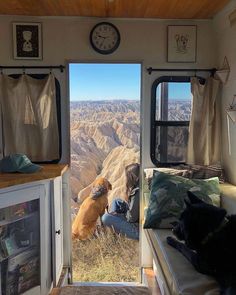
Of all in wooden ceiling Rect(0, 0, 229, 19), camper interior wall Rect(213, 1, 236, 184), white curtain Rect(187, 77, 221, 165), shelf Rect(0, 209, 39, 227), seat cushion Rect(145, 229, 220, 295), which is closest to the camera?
seat cushion Rect(145, 229, 220, 295)

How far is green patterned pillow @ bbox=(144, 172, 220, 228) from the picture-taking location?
2529mm

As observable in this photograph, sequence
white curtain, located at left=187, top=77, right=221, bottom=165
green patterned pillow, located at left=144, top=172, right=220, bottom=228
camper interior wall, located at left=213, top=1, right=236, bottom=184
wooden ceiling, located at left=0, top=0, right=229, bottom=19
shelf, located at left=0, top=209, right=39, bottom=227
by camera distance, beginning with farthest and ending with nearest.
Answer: white curtain, located at left=187, top=77, right=221, bottom=165, camper interior wall, located at left=213, top=1, right=236, bottom=184, wooden ceiling, located at left=0, top=0, right=229, bottom=19, green patterned pillow, located at left=144, top=172, right=220, bottom=228, shelf, located at left=0, top=209, right=39, bottom=227

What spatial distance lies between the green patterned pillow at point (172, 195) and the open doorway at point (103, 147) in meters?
0.59

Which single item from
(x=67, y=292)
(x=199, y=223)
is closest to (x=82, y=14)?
(x=199, y=223)

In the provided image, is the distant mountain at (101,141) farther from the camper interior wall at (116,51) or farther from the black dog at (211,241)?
the black dog at (211,241)

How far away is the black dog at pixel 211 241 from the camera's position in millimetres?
1634

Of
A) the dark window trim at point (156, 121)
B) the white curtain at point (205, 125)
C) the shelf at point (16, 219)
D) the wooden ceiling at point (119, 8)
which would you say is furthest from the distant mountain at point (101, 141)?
the shelf at point (16, 219)

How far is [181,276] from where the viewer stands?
1.71 m

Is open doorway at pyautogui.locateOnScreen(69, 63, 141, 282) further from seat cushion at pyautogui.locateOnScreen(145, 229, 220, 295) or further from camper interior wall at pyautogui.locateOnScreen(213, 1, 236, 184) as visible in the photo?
seat cushion at pyautogui.locateOnScreen(145, 229, 220, 295)

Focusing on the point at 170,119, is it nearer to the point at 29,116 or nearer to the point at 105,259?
the point at 29,116

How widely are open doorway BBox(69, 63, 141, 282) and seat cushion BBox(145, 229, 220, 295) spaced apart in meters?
1.12

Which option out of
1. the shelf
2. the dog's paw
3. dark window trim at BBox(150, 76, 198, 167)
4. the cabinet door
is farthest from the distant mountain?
the dog's paw

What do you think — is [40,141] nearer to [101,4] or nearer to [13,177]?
[13,177]

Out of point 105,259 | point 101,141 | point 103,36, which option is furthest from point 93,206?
point 103,36
